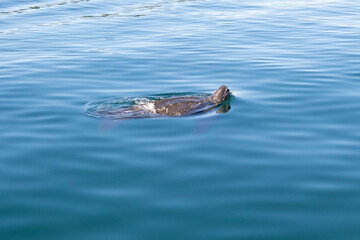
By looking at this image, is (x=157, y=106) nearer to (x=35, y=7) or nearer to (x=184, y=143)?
(x=184, y=143)

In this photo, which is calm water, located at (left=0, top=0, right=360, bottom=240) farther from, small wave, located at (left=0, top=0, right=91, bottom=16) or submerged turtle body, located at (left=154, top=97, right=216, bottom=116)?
small wave, located at (left=0, top=0, right=91, bottom=16)

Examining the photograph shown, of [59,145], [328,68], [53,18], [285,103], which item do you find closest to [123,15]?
[53,18]

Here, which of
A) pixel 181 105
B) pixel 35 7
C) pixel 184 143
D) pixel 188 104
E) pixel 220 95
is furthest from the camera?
pixel 35 7

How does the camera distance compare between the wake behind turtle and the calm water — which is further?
the wake behind turtle

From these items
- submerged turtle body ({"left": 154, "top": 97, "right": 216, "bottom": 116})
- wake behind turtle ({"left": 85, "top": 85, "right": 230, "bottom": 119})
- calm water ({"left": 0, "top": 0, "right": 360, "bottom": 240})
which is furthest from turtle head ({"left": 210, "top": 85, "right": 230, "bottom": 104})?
calm water ({"left": 0, "top": 0, "right": 360, "bottom": 240})

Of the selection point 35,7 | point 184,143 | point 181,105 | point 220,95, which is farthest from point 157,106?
point 35,7

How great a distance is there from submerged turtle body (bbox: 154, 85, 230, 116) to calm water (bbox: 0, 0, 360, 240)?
365mm

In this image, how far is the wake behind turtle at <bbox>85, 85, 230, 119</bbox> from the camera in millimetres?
13289

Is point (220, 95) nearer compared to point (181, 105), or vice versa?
point (181, 105)

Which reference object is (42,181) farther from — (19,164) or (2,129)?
(2,129)

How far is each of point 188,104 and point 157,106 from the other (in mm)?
707

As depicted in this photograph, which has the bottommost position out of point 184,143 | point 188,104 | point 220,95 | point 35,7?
point 184,143

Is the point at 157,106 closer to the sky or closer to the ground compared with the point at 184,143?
closer to the sky

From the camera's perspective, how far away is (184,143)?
11.4m
